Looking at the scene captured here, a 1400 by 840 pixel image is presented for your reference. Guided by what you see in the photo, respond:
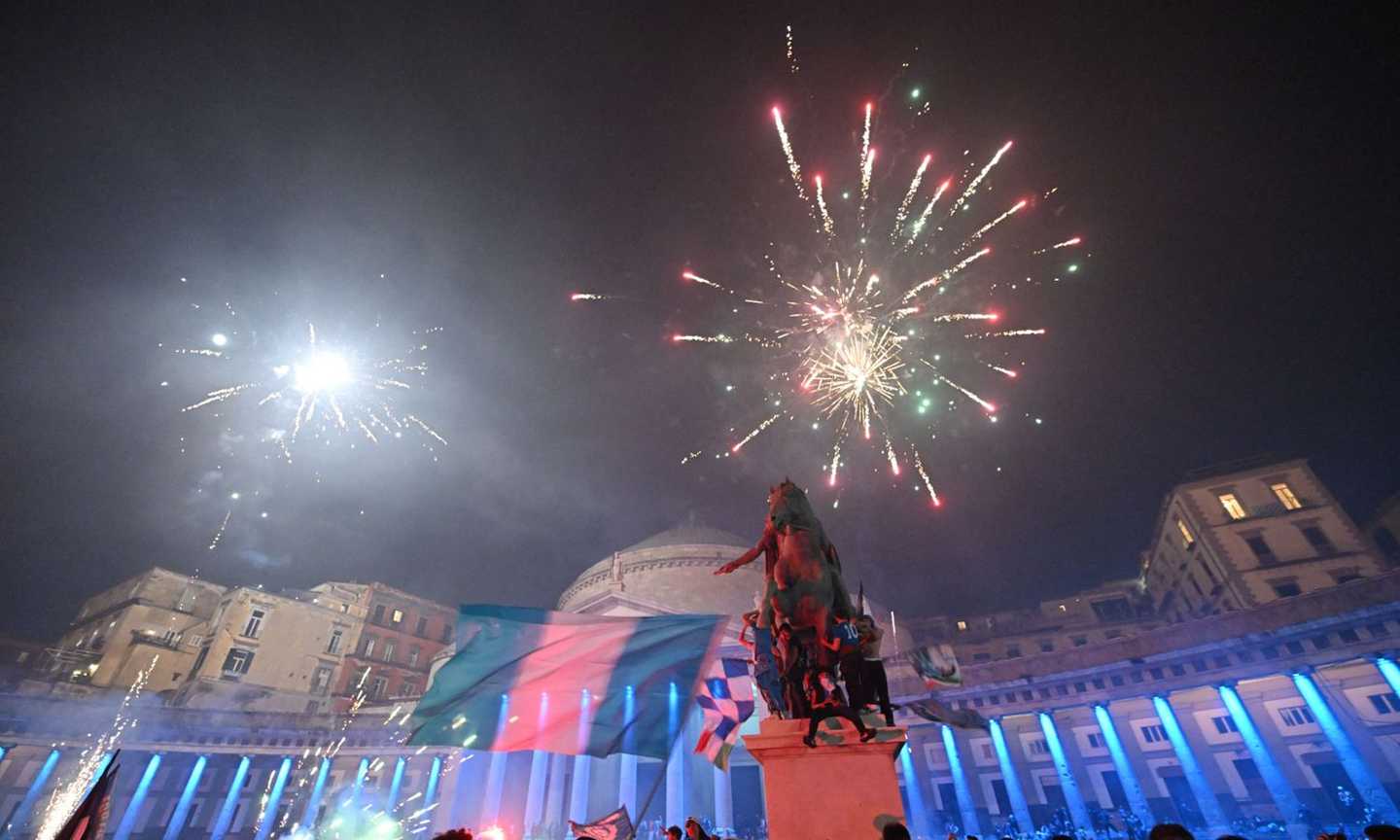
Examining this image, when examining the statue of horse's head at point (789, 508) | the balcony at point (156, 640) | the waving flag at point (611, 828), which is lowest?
the waving flag at point (611, 828)

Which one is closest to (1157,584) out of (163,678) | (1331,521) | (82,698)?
(1331,521)

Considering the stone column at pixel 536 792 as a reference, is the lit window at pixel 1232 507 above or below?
above

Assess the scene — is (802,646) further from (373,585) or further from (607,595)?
(373,585)

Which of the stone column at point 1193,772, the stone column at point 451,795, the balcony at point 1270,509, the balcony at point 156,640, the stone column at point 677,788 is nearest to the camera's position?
the stone column at point 1193,772

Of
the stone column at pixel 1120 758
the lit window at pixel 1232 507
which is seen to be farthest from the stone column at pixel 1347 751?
the lit window at pixel 1232 507

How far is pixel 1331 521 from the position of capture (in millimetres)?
40969

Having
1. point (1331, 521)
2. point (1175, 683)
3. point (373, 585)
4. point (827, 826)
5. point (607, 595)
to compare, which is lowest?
point (827, 826)

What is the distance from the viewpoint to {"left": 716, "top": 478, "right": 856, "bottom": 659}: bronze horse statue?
7.38m

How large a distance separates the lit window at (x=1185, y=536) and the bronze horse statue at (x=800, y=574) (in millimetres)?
56768

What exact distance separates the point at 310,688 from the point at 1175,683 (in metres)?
66.0

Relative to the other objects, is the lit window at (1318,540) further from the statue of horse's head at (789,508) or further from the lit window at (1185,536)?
the statue of horse's head at (789,508)

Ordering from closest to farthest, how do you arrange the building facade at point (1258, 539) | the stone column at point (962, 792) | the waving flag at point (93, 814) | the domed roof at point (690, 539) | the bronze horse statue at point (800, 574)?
the waving flag at point (93, 814), the bronze horse statue at point (800, 574), the stone column at point (962, 792), the building facade at point (1258, 539), the domed roof at point (690, 539)

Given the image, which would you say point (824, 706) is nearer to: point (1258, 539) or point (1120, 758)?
point (1120, 758)

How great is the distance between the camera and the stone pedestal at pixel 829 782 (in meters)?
6.17
